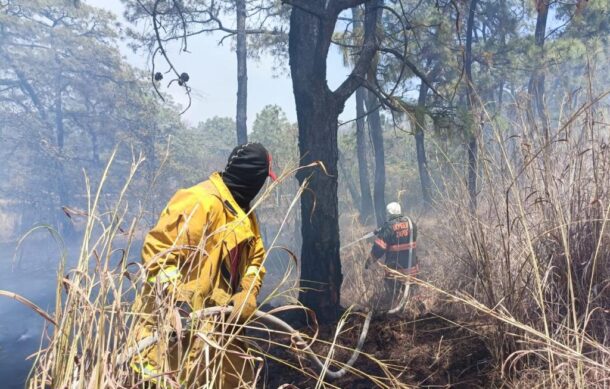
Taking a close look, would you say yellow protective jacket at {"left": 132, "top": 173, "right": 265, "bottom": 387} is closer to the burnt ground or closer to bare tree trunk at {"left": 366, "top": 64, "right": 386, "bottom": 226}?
the burnt ground

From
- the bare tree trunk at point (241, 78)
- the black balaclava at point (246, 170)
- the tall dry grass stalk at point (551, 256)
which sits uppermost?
the bare tree trunk at point (241, 78)

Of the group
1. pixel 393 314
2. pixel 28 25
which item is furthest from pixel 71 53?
pixel 393 314

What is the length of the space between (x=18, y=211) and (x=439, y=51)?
85.7 feet

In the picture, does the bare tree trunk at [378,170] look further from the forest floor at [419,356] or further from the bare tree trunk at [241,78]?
the forest floor at [419,356]

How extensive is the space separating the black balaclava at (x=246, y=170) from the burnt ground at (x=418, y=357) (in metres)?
0.92

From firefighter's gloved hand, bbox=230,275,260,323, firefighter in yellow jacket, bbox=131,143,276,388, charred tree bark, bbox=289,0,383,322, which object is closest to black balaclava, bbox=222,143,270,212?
firefighter in yellow jacket, bbox=131,143,276,388

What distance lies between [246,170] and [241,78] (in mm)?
13663

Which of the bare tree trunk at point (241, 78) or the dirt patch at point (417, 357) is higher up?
the bare tree trunk at point (241, 78)

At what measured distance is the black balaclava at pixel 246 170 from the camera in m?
2.09

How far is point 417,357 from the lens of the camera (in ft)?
8.32

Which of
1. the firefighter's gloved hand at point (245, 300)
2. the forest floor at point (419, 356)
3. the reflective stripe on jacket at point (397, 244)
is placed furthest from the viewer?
the reflective stripe on jacket at point (397, 244)

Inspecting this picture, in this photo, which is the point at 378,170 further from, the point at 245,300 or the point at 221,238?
the point at 245,300

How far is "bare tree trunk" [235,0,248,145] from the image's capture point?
14.5 m

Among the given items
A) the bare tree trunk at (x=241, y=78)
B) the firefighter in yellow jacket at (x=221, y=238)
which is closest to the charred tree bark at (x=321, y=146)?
the firefighter in yellow jacket at (x=221, y=238)
